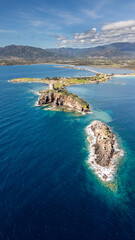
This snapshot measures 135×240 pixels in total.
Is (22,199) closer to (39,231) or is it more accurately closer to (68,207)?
(39,231)

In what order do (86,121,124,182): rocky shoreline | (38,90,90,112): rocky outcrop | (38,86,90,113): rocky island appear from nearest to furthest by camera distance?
(86,121,124,182): rocky shoreline, (38,86,90,113): rocky island, (38,90,90,112): rocky outcrop

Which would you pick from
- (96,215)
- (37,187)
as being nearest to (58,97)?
(37,187)

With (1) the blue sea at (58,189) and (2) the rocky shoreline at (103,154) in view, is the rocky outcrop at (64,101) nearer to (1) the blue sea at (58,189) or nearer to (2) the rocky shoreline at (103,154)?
(1) the blue sea at (58,189)

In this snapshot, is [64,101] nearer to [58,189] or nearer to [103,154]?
[103,154]

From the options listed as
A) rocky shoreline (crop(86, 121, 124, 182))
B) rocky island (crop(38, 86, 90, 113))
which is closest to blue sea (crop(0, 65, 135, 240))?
rocky shoreline (crop(86, 121, 124, 182))

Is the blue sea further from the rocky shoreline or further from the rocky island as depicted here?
the rocky island

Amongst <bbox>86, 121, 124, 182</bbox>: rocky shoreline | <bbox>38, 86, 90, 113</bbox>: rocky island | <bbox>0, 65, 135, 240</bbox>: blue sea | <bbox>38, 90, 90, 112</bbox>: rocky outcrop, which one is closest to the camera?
<bbox>0, 65, 135, 240</bbox>: blue sea

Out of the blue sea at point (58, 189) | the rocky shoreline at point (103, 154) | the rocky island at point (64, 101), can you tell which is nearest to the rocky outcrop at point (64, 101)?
the rocky island at point (64, 101)

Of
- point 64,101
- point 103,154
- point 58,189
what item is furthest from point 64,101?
point 58,189
